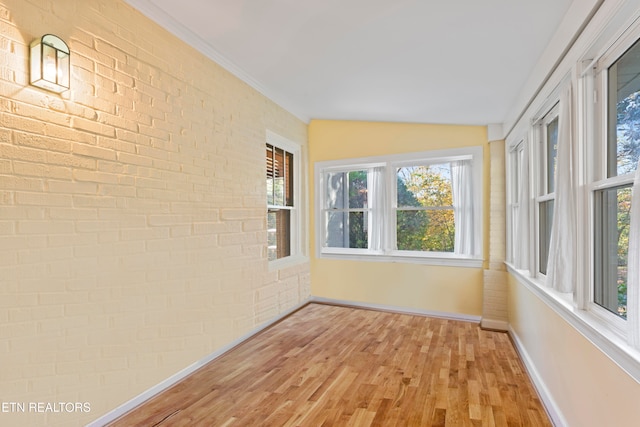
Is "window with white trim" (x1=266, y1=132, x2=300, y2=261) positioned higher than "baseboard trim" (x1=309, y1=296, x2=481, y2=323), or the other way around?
"window with white trim" (x1=266, y1=132, x2=300, y2=261)

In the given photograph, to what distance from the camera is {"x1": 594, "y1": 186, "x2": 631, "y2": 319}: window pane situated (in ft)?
5.01

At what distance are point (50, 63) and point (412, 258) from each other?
4130 millimetres

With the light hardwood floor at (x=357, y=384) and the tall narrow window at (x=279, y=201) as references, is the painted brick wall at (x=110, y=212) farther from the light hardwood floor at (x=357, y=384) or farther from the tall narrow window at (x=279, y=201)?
the tall narrow window at (x=279, y=201)

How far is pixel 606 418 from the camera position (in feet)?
4.86

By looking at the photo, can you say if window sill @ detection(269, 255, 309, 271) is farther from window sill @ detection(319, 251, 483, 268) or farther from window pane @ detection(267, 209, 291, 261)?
window sill @ detection(319, 251, 483, 268)

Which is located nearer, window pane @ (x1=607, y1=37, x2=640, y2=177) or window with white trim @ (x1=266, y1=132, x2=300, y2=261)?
window pane @ (x1=607, y1=37, x2=640, y2=177)

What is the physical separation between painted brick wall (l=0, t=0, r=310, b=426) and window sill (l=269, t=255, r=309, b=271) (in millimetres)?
822

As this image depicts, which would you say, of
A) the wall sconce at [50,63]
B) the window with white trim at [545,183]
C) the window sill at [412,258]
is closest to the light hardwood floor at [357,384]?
the window sill at [412,258]

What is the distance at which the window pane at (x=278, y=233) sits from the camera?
13.5 feet

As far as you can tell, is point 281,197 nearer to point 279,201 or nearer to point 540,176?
point 279,201

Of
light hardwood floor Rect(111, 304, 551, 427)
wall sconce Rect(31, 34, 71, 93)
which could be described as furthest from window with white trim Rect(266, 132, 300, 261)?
wall sconce Rect(31, 34, 71, 93)

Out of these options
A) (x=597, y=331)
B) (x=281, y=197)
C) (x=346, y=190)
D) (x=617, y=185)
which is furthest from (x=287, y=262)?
(x=617, y=185)

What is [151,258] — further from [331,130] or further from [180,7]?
[331,130]

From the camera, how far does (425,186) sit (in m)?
4.52
